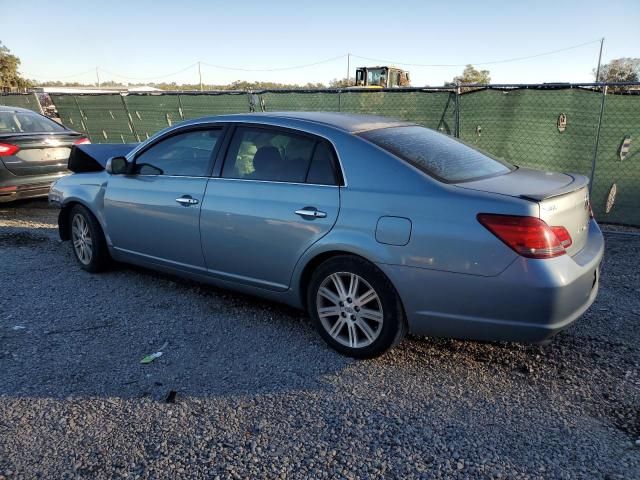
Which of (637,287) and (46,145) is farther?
(46,145)

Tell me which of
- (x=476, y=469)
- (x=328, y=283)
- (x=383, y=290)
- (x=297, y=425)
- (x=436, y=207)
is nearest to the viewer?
(x=476, y=469)

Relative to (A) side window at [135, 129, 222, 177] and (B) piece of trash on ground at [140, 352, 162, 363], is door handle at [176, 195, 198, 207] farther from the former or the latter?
(B) piece of trash on ground at [140, 352, 162, 363]

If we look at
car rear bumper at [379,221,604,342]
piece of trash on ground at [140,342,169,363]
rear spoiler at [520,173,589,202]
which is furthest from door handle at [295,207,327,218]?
piece of trash on ground at [140,342,169,363]

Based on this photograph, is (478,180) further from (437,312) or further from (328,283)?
(328,283)

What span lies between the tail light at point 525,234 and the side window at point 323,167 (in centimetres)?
108

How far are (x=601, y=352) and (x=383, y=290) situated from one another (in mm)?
1599

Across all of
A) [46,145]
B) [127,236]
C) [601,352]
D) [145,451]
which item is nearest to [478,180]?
[601,352]

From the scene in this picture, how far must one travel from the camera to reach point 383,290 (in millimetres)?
3186

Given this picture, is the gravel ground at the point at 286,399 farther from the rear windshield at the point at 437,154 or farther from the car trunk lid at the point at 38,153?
the car trunk lid at the point at 38,153

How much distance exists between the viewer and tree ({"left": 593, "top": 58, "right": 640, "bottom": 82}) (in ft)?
165

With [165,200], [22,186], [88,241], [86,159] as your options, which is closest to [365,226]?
[165,200]

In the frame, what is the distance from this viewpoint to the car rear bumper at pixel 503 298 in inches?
109

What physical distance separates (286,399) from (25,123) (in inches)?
295

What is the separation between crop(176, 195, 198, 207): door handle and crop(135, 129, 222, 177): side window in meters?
0.20
